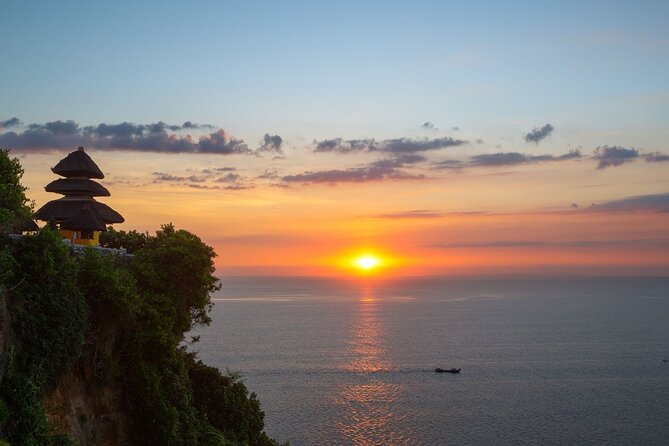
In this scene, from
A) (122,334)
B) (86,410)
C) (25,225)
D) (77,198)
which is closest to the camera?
(86,410)

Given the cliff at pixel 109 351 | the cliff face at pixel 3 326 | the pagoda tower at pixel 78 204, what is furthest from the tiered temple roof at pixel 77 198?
the cliff face at pixel 3 326

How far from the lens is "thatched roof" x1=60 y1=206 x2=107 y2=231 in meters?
43.2

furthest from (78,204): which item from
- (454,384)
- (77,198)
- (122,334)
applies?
(454,384)

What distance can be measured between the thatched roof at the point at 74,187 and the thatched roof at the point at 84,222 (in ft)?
5.41

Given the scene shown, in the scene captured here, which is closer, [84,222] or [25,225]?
[25,225]

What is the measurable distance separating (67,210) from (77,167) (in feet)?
11.0

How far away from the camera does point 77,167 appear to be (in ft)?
147

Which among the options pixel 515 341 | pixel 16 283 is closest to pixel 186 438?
pixel 16 283

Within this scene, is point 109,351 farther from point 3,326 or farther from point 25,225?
point 25,225

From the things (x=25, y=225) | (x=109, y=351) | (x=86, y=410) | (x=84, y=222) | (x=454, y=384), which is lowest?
(x=454, y=384)

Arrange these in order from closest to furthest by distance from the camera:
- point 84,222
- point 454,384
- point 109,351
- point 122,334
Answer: point 109,351 → point 122,334 → point 84,222 → point 454,384

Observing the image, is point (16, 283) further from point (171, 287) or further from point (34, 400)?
point (171, 287)

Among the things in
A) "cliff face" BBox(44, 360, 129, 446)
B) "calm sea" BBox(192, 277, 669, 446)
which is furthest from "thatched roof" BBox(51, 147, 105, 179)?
"calm sea" BBox(192, 277, 669, 446)

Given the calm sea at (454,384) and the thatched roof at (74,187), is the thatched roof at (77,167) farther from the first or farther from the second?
the calm sea at (454,384)
